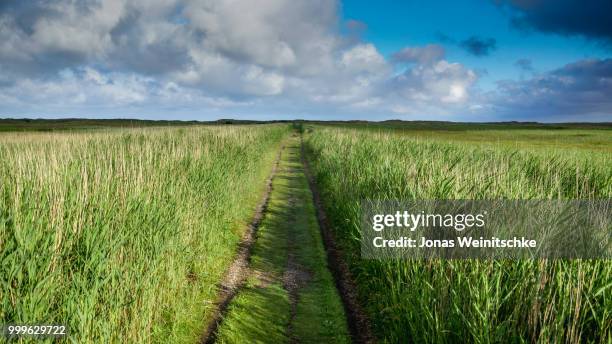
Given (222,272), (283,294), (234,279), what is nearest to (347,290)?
(283,294)

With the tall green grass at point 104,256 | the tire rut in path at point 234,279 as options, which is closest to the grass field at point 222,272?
the tall green grass at point 104,256

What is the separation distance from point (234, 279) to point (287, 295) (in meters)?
1.28

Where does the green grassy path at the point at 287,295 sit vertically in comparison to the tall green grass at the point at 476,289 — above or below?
below

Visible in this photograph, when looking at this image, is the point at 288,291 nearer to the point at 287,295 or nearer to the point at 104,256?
the point at 287,295

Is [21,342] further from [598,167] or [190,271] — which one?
[598,167]

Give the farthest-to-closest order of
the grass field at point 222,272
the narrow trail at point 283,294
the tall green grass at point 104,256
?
the narrow trail at point 283,294 < the grass field at point 222,272 < the tall green grass at point 104,256

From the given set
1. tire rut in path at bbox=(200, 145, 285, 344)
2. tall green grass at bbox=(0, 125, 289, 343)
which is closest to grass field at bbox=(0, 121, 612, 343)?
tall green grass at bbox=(0, 125, 289, 343)

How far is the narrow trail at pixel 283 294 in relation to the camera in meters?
5.86

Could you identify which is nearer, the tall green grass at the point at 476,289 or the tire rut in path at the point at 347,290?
the tall green grass at the point at 476,289

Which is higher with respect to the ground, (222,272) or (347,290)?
(222,272)

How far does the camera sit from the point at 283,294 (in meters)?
7.22

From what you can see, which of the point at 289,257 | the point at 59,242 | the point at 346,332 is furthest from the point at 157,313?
the point at 289,257

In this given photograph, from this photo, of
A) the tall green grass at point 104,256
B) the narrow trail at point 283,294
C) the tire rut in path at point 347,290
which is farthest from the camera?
the tire rut in path at point 347,290

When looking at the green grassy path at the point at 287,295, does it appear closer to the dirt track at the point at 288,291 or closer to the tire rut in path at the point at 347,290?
the dirt track at the point at 288,291
